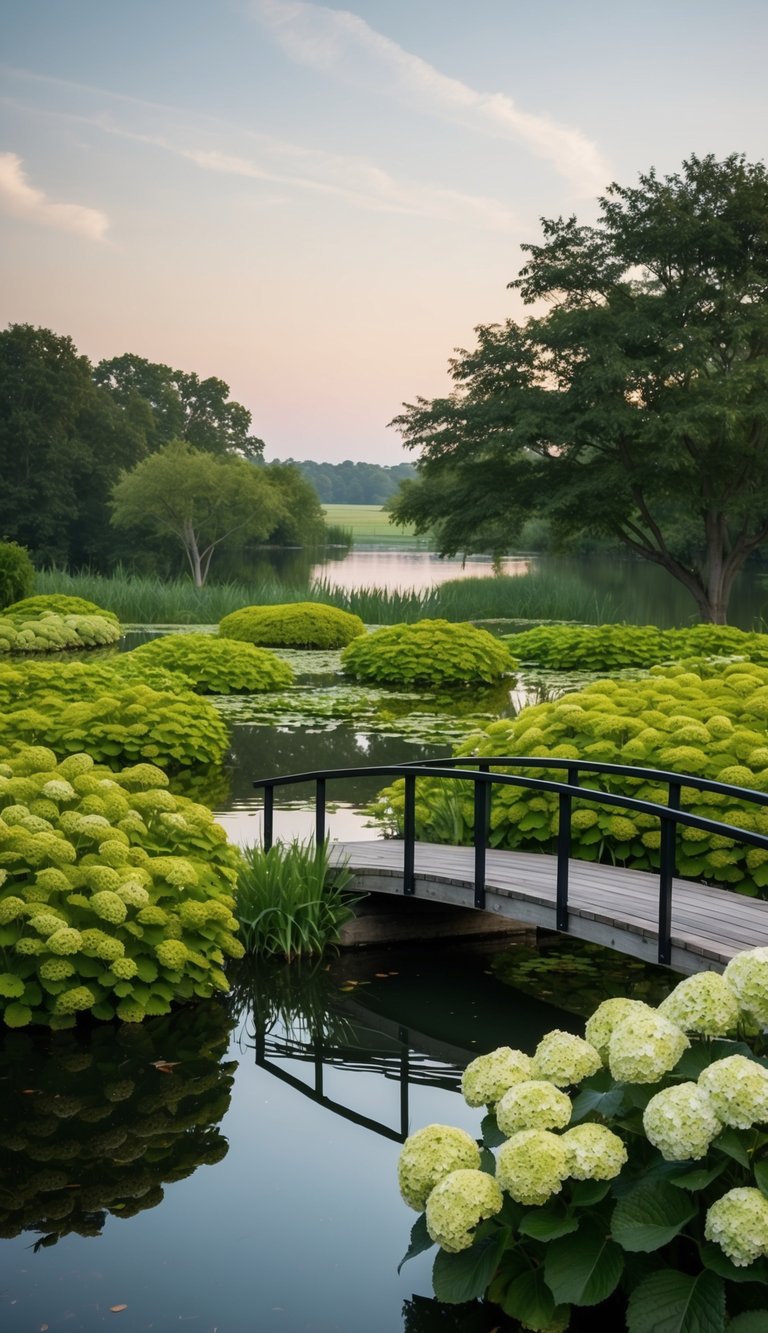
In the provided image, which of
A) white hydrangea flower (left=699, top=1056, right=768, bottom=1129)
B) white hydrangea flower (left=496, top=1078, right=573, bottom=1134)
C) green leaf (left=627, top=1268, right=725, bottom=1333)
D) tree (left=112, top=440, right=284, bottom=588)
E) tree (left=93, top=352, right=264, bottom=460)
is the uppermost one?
tree (left=93, top=352, right=264, bottom=460)

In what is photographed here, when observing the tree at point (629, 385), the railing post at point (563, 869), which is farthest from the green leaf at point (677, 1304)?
the tree at point (629, 385)

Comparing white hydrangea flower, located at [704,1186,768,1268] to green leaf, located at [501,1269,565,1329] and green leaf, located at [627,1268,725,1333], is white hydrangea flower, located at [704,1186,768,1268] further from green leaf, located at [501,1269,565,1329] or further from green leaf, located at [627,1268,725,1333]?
green leaf, located at [501,1269,565,1329]

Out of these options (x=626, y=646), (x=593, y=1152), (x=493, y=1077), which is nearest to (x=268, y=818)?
(x=493, y=1077)

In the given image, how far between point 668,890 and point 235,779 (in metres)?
7.36

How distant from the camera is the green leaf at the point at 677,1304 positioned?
3432 millimetres

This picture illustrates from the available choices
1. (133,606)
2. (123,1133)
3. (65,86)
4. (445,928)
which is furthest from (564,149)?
(123,1133)

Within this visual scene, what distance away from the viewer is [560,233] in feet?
99.6

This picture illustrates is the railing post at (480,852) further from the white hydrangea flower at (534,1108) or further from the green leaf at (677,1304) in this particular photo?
the green leaf at (677,1304)

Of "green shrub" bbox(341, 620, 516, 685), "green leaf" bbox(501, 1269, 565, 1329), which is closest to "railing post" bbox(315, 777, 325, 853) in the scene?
"green leaf" bbox(501, 1269, 565, 1329)

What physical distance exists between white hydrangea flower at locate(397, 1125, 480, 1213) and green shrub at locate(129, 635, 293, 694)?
15.2 metres

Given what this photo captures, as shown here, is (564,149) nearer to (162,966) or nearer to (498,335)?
(498,335)

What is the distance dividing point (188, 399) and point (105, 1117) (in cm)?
7001

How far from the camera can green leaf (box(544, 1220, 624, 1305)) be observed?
3.56 m

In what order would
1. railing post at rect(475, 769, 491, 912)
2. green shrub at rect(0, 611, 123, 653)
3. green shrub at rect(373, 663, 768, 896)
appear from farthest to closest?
green shrub at rect(0, 611, 123, 653) → green shrub at rect(373, 663, 768, 896) → railing post at rect(475, 769, 491, 912)
